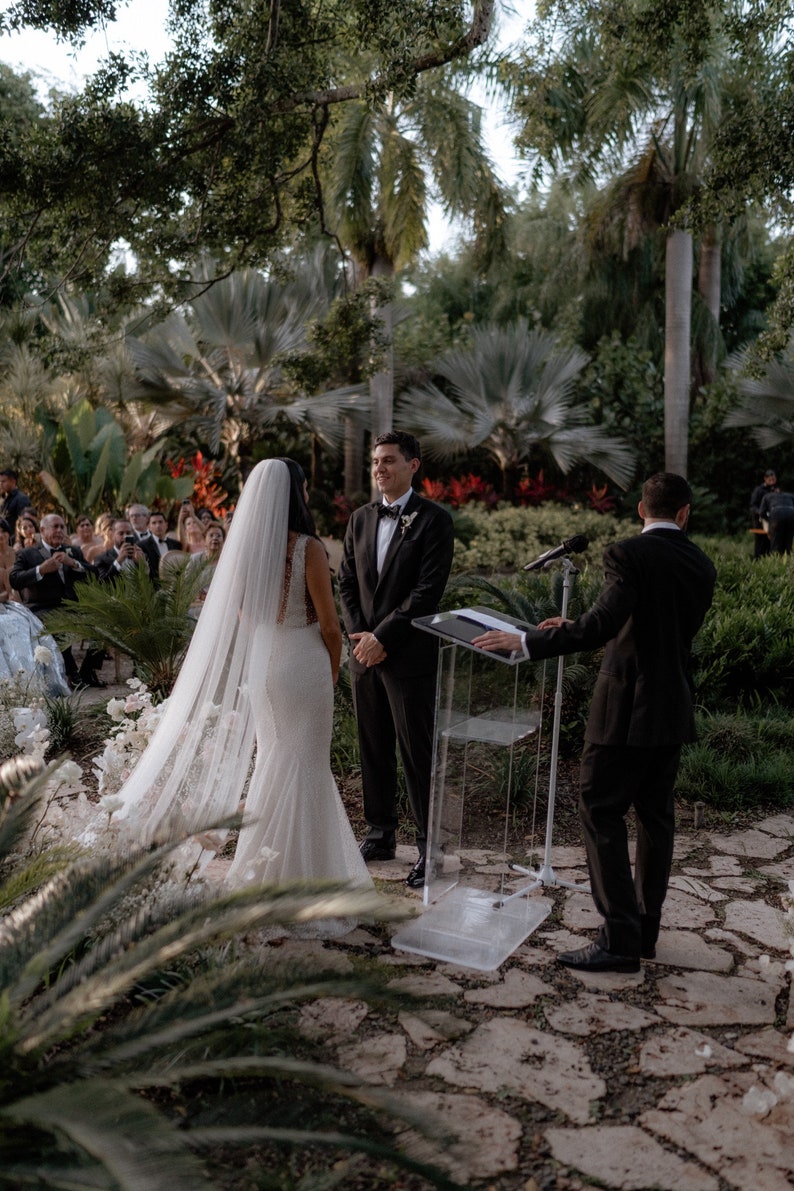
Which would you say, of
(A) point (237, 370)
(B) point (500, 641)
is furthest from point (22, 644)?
(A) point (237, 370)

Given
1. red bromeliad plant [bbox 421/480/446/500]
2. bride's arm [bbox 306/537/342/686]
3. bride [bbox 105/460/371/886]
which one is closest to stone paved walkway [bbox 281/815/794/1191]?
bride [bbox 105/460/371/886]

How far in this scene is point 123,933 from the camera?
2668 mm

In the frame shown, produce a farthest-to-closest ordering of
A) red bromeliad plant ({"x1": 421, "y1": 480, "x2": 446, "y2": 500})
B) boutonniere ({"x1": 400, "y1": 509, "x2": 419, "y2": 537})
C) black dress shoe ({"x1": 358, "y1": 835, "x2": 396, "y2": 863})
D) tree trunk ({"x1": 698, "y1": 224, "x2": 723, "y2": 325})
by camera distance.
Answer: tree trunk ({"x1": 698, "y1": 224, "x2": 723, "y2": 325}), red bromeliad plant ({"x1": 421, "y1": 480, "x2": 446, "y2": 500}), black dress shoe ({"x1": 358, "y1": 835, "x2": 396, "y2": 863}), boutonniere ({"x1": 400, "y1": 509, "x2": 419, "y2": 537})

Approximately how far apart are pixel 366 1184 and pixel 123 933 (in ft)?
3.10

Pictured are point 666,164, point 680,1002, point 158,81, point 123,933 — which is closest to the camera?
point 123,933

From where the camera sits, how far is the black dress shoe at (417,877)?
16.2ft

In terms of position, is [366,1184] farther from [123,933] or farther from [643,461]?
[643,461]

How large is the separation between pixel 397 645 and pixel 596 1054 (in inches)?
85.4

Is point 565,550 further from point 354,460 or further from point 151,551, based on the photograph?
point 354,460

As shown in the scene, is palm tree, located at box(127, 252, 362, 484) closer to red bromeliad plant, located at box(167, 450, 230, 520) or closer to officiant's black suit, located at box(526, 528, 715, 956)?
red bromeliad plant, located at box(167, 450, 230, 520)

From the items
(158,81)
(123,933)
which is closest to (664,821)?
(123,933)

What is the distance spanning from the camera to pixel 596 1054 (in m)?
3.49

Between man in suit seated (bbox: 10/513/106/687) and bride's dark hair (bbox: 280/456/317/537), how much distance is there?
586cm

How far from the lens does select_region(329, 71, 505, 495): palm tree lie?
1452 cm
